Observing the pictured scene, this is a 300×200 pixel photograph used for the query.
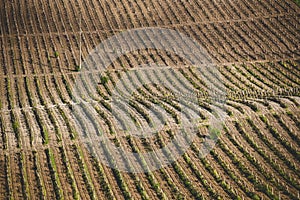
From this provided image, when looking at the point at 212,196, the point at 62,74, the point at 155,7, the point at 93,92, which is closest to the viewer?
the point at 212,196

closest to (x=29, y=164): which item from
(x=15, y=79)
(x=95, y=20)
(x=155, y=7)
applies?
(x=15, y=79)

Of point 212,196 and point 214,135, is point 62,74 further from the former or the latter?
point 212,196

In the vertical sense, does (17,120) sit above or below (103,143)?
below

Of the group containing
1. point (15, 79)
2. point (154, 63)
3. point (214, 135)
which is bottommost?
point (15, 79)

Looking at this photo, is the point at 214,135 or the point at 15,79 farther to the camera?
the point at 15,79

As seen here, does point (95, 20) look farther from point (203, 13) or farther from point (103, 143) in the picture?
point (103, 143)

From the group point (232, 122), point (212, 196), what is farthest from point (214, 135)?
point (212, 196)

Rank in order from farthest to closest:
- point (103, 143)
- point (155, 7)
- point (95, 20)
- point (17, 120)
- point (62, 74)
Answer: point (155, 7) < point (95, 20) < point (62, 74) < point (17, 120) < point (103, 143)
